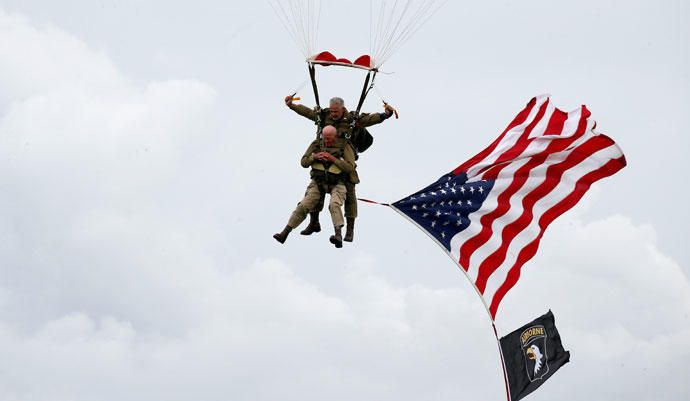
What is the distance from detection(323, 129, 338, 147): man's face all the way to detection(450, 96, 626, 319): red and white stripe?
3.30 meters

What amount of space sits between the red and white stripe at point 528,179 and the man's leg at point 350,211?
238 centimetres

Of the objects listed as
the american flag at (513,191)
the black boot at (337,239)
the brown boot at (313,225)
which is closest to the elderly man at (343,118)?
the brown boot at (313,225)

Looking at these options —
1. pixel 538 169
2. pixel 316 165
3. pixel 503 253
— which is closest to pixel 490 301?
pixel 503 253

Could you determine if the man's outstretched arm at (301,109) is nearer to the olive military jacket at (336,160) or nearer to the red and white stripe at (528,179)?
the olive military jacket at (336,160)

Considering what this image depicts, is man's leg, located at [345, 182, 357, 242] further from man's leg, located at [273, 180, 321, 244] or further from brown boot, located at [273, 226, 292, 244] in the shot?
brown boot, located at [273, 226, 292, 244]

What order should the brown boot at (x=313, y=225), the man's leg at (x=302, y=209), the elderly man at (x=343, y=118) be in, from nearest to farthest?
the man's leg at (x=302, y=209) < the elderly man at (x=343, y=118) < the brown boot at (x=313, y=225)

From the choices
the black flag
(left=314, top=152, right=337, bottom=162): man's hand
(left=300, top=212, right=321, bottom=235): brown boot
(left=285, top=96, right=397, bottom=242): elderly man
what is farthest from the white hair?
the black flag

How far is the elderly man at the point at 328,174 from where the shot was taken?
17.0m

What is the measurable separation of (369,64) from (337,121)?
979 mm

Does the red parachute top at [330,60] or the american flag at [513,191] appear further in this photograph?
the american flag at [513,191]

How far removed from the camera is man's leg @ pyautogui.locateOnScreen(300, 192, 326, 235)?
17.4 m

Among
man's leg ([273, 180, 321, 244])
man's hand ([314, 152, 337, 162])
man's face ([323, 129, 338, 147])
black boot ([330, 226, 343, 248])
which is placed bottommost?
black boot ([330, 226, 343, 248])

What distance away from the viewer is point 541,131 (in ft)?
65.4

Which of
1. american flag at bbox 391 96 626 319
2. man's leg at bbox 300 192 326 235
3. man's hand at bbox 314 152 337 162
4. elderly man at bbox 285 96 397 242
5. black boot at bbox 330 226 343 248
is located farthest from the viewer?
american flag at bbox 391 96 626 319
